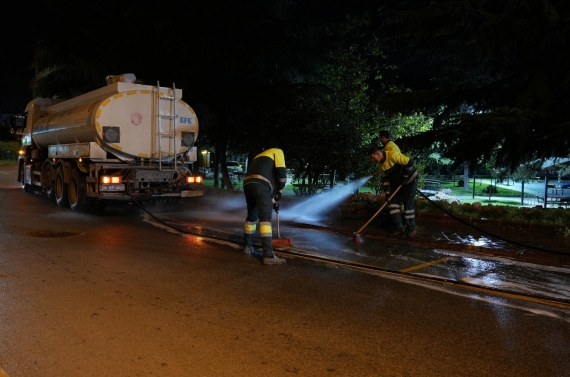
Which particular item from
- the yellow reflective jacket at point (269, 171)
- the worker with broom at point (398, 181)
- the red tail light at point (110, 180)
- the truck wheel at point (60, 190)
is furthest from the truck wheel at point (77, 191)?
the worker with broom at point (398, 181)

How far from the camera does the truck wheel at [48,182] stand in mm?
14711

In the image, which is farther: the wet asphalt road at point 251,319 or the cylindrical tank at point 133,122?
the cylindrical tank at point 133,122

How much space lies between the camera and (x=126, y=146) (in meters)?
11.9

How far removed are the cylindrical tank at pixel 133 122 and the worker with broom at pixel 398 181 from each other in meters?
5.49

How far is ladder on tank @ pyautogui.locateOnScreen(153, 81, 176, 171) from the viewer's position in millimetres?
12188

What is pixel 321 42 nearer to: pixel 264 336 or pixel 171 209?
pixel 171 209

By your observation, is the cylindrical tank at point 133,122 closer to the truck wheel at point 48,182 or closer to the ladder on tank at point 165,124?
the ladder on tank at point 165,124

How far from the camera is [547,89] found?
407 inches

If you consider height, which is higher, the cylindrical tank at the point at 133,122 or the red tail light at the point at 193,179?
the cylindrical tank at the point at 133,122

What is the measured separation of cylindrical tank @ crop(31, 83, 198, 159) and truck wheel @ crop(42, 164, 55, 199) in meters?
2.04

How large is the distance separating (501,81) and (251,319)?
9777 mm

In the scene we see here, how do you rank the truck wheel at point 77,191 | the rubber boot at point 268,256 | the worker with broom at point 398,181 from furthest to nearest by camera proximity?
the truck wheel at point 77,191
the worker with broom at point 398,181
the rubber boot at point 268,256

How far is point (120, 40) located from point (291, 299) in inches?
602

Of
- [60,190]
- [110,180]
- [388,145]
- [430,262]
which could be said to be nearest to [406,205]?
[388,145]
